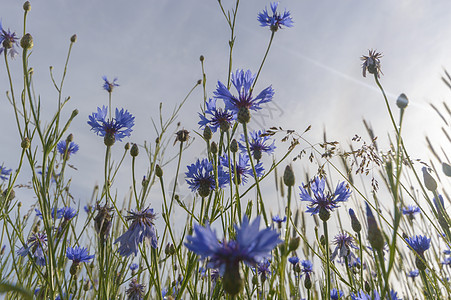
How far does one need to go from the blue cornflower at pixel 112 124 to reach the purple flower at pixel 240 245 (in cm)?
86

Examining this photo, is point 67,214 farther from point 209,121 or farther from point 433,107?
point 433,107

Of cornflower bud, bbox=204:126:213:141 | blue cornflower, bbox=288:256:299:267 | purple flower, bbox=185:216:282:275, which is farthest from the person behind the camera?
blue cornflower, bbox=288:256:299:267

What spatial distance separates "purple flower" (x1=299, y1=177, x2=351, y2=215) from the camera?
43.5 inches

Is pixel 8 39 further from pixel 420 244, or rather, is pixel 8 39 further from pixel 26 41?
pixel 420 244

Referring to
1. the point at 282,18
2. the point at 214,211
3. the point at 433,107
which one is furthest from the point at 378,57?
the point at 214,211

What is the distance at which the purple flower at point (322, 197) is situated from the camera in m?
1.11

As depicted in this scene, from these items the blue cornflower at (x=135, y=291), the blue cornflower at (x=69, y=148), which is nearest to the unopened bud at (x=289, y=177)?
the blue cornflower at (x=135, y=291)

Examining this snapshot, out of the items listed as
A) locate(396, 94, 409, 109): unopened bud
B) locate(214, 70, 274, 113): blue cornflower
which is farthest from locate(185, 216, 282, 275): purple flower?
locate(214, 70, 274, 113): blue cornflower

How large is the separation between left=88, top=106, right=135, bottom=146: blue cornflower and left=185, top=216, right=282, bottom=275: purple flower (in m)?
0.86

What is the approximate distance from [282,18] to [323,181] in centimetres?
97

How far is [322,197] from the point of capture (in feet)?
3.68

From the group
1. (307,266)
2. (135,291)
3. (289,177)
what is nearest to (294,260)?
(307,266)

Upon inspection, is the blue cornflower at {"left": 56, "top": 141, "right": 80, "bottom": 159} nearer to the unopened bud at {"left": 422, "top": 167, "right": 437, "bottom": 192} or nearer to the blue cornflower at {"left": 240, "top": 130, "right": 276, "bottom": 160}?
the blue cornflower at {"left": 240, "top": 130, "right": 276, "bottom": 160}

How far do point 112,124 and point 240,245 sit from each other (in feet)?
3.08
